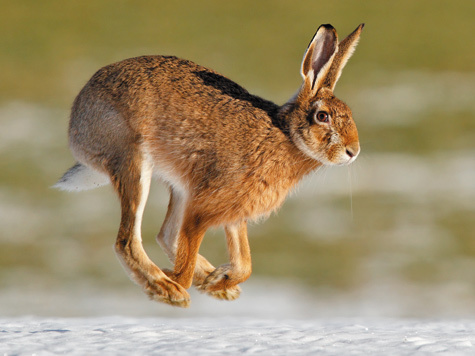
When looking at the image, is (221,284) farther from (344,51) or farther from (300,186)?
(344,51)

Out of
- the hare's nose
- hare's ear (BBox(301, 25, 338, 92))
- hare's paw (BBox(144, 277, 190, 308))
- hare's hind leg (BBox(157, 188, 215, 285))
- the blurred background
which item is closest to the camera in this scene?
hare's ear (BBox(301, 25, 338, 92))

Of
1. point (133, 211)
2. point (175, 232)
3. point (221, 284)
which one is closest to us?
point (133, 211)

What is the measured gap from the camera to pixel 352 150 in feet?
21.2

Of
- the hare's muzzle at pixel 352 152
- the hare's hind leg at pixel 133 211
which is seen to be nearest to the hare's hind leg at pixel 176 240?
the hare's hind leg at pixel 133 211

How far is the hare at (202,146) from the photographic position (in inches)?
260

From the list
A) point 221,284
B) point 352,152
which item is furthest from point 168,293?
point 352,152

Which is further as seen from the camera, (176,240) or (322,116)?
(176,240)

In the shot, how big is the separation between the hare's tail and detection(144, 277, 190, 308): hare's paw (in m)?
1.43

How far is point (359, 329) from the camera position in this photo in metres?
7.98

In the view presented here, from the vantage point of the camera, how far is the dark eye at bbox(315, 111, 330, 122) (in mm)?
6582

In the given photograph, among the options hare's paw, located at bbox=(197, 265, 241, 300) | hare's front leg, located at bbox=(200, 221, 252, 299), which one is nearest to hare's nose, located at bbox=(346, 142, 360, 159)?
hare's front leg, located at bbox=(200, 221, 252, 299)

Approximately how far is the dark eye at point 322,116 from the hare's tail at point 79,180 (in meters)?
2.05

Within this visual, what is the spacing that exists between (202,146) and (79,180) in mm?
1403

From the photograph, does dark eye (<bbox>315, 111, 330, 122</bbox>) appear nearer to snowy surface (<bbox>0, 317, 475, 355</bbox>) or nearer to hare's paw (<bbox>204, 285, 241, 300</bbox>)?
hare's paw (<bbox>204, 285, 241, 300</bbox>)
